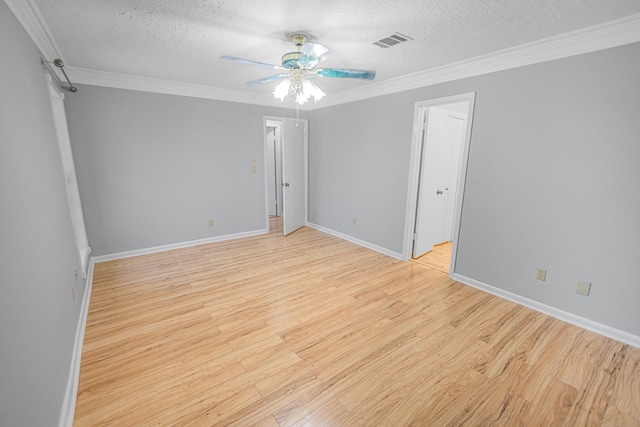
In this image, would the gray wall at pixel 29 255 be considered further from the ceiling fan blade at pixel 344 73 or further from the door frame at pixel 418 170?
the door frame at pixel 418 170

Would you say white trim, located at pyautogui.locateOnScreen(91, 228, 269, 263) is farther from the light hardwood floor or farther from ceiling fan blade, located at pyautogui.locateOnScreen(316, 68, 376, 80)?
ceiling fan blade, located at pyautogui.locateOnScreen(316, 68, 376, 80)

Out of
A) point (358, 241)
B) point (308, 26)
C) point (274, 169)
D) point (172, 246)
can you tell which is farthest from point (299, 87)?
point (274, 169)

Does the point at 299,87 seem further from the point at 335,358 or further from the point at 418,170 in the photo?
the point at 335,358

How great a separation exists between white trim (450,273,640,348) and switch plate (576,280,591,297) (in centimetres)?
23

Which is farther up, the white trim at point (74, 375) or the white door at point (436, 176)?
the white door at point (436, 176)

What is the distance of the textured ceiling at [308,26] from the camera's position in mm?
1802

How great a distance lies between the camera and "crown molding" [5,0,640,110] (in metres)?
1.96

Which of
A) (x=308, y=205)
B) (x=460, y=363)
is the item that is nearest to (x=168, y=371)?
(x=460, y=363)

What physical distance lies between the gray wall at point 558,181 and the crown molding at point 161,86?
248cm

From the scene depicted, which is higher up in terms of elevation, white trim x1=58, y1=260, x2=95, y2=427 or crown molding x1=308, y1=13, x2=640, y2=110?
crown molding x1=308, y1=13, x2=640, y2=110

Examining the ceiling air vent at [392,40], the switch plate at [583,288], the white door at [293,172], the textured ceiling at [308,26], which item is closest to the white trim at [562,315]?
the switch plate at [583,288]

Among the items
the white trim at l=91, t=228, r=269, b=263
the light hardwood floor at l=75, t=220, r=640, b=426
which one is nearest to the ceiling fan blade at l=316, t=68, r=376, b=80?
the light hardwood floor at l=75, t=220, r=640, b=426

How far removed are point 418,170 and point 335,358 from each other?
2.65 m

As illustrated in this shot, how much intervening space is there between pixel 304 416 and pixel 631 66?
334 cm
